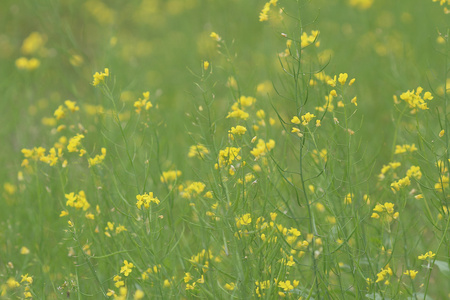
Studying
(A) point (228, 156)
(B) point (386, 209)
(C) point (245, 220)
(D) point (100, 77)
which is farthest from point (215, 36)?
(B) point (386, 209)

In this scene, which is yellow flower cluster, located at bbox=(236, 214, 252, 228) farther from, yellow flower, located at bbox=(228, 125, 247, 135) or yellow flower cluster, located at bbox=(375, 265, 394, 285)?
yellow flower cluster, located at bbox=(375, 265, 394, 285)

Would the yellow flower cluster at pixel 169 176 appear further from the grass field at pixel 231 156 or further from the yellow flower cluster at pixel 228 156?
the yellow flower cluster at pixel 228 156

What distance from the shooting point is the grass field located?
2479 millimetres

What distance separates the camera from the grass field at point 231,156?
8.13 ft

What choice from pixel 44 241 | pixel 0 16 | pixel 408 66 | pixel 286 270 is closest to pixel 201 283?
pixel 286 270

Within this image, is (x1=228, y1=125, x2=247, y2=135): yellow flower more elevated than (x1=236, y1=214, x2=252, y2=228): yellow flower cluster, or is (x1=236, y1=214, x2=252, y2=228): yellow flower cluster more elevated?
(x1=228, y1=125, x2=247, y2=135): yellow flower

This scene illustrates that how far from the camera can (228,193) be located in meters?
2.46

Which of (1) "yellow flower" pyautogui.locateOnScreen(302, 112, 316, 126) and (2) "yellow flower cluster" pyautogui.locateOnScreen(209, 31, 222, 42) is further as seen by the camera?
(2) "yellow flower cluster" pyautogui.locateOnScreen(209, 31, 222, 42)

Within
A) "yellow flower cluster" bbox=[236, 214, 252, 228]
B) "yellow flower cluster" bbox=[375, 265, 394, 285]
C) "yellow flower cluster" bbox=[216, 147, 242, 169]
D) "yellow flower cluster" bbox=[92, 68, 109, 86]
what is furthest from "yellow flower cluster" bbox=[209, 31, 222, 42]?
"yellow flower cluster" bbox=[375, 265, 394, 285]

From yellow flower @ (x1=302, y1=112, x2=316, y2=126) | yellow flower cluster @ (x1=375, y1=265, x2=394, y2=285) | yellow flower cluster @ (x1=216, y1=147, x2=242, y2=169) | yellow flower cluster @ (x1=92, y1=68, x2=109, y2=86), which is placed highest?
yellow flower cluster @ (x1=92, y1=68, x2=109, y2=86)

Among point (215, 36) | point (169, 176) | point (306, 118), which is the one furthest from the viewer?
point (169, 176)

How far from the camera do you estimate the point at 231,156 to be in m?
2.44

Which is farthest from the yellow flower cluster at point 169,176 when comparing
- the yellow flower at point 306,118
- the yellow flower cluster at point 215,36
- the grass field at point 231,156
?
the yellow flower at point 306,118

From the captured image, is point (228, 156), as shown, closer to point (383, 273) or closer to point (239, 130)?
point (239, 130)
